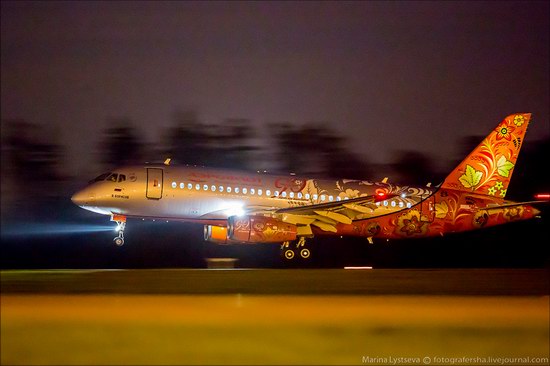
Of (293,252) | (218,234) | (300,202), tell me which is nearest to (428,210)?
(300,202)

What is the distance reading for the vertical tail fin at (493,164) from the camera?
119 ft

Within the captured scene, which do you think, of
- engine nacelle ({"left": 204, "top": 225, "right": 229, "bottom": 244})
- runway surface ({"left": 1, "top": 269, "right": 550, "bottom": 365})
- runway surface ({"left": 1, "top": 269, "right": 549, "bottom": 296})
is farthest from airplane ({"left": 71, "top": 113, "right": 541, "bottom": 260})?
Result: runway surface ({"left": 1, "top": 269, "right": 550, "bottom": 365})

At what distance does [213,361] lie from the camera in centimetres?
1207

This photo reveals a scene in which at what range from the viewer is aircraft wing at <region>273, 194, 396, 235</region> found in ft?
107

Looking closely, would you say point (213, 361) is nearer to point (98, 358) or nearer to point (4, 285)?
point (98, 358)

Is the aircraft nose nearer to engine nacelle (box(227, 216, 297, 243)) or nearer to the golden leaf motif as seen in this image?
engine nacelle (box(227, 216, 297, 243))

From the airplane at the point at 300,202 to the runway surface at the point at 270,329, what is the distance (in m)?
13.3

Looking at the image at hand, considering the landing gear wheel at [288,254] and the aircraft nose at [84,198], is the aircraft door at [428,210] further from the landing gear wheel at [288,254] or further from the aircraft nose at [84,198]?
the aircraft nose at [84,198]

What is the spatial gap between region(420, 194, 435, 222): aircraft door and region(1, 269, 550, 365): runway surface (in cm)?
1703

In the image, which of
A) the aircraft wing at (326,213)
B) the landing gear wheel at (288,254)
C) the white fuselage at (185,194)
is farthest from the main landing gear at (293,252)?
the white fuselage at (185,194)

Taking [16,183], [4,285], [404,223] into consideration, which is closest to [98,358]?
[4,285]

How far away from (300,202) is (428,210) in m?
5.83

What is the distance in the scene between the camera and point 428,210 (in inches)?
1395

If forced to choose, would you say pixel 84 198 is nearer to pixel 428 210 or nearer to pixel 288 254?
pixel 288 254
